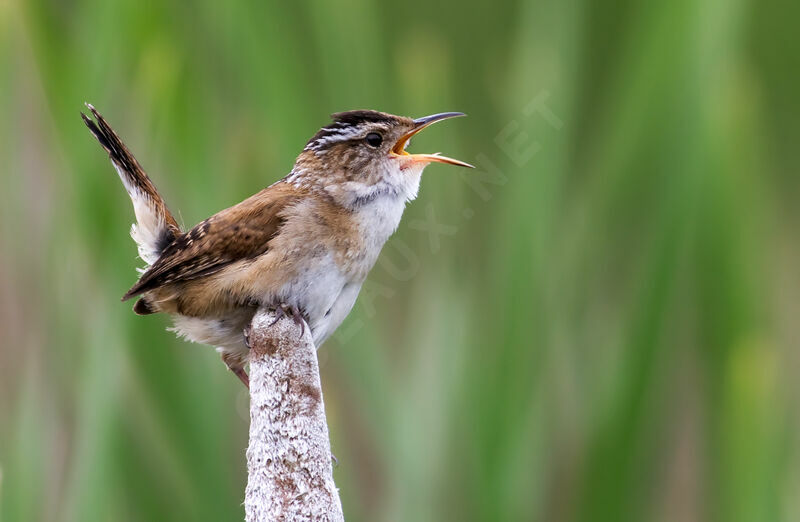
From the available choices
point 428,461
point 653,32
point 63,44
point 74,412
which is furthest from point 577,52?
point 74,412

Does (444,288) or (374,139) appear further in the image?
(444,288)

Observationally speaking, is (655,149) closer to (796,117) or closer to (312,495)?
(796,117)

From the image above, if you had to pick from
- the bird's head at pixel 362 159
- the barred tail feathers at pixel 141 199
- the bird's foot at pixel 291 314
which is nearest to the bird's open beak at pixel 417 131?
the bird's head at pixel 362 159

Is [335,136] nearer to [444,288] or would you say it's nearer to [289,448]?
[444,288]

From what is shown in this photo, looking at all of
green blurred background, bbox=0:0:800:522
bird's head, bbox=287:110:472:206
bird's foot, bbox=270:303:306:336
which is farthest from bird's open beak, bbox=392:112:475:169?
bird's foot, bbox=270:303:306:336

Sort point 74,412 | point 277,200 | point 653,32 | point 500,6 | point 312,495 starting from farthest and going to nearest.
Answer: point 500,6 < point 74,412 < point 653,32 < point 277,200 < point 312,495

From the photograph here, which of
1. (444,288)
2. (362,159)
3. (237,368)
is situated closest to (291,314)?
(237,368)

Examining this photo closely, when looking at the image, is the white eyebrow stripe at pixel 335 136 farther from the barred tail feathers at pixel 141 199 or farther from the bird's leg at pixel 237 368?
the bird's leg at pixel 237 368

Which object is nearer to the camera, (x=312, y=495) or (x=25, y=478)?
(x=312, y=495)
